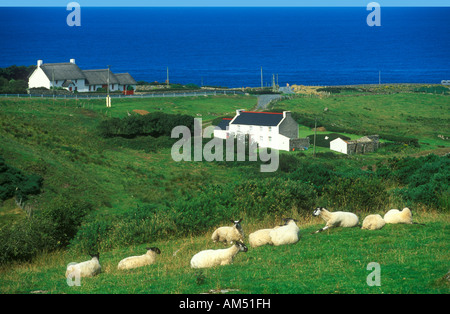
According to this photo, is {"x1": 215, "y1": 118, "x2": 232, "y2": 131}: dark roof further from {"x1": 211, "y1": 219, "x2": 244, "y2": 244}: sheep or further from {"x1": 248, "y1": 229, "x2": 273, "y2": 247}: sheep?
{"x1": 248, "y1": 229, "x2": 273, "y2": 247}: sheep

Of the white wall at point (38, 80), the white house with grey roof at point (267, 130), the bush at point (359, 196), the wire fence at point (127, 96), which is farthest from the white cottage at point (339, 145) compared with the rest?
the white wall at point (38, 80)

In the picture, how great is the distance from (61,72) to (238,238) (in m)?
93.0

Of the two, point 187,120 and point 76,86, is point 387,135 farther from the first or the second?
point 76,86

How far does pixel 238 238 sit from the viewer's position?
22.6 meters

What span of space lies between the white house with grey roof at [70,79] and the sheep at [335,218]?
288 feet

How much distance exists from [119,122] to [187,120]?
939 cm

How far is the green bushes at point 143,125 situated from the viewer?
74188mm

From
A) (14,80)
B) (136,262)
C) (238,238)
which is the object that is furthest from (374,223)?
(14,80)

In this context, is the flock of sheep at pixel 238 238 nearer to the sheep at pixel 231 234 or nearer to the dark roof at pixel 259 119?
the sheep at pixel 231 234

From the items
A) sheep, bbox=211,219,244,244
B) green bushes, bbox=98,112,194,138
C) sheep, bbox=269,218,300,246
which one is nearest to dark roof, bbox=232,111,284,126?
green bushes, bbox=98,112,194,138

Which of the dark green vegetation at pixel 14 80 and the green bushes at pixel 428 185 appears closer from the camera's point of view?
the green bushes at pixel 428 185

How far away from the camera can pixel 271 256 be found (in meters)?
19.3

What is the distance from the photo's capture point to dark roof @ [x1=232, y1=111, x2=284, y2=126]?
7650 cm
